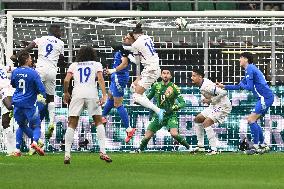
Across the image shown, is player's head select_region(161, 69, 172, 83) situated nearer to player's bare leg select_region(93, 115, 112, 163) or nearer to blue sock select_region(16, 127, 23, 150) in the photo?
blue sock select_region(16, 127, 23, 150)

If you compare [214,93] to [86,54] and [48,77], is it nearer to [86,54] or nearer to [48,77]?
[48,77]

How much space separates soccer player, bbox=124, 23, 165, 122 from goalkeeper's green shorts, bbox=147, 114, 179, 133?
0.98 meters

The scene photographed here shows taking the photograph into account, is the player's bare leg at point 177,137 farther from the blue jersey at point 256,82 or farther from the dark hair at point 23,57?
the dark hair at point 23,57

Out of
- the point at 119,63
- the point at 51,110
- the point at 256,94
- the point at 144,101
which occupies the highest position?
the point at 119,63

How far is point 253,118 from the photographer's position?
23.6m

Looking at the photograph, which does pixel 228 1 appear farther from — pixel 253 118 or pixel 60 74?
pixel 253 118

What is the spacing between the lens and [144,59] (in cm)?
2361

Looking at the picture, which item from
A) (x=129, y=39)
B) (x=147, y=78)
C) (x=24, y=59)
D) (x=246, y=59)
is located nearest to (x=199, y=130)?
(x=147, y=78)

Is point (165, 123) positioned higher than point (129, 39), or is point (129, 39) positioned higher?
point (129, 39)

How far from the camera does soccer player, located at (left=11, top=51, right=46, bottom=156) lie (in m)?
22.0

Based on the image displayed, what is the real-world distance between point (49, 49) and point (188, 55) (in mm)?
4569

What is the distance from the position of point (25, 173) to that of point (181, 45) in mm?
12009

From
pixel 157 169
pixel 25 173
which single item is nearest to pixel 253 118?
pixel 157 169

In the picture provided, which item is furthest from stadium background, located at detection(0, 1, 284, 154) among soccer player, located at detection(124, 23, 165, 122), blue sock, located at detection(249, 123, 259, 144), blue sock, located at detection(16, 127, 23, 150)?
blue sock, located at detection(16, 127, 23, 150)
